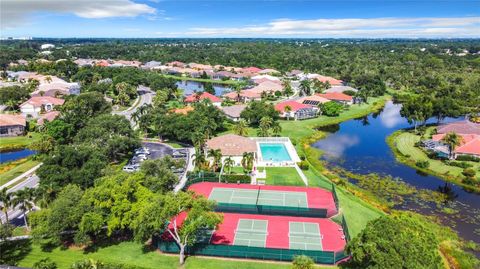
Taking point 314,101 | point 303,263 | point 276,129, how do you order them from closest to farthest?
point 303,263 < point 276,129 < point 314,101

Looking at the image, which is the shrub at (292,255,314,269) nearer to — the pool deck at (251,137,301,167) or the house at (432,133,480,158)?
the pool deck at (251,137,301,167)

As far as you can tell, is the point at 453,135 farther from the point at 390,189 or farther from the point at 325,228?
the point at 325,228

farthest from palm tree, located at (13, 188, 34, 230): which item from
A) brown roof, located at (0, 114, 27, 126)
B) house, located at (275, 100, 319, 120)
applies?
house, located at (275, 100, 319, 120)

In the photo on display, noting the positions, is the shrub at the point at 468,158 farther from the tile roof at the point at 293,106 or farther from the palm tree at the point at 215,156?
the palm tree at the point at 215,156

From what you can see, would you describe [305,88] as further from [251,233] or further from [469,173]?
[251,233]

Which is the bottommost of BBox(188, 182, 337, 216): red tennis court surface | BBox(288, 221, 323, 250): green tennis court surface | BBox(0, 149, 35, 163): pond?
BBox(288, 221, 323, 250): green tennis court surface

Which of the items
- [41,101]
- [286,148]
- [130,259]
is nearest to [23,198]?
[130,259]
